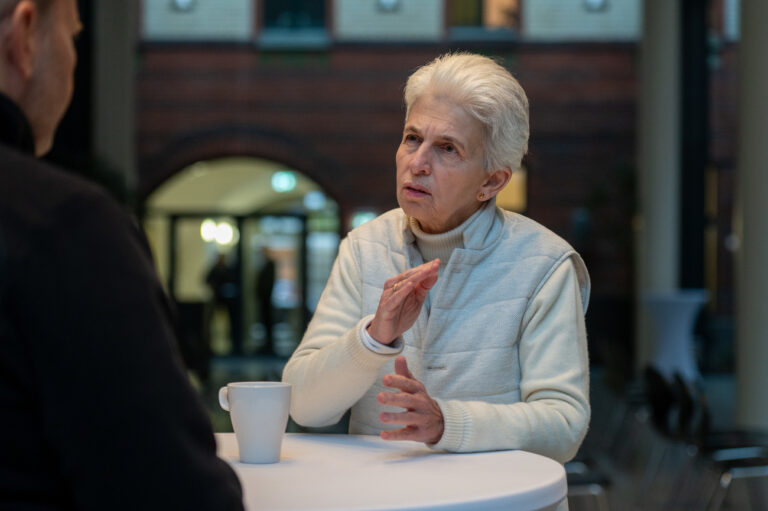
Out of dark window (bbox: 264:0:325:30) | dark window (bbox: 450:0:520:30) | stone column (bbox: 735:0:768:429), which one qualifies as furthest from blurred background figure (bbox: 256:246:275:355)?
stone column (bbox: 735:0:768:429)

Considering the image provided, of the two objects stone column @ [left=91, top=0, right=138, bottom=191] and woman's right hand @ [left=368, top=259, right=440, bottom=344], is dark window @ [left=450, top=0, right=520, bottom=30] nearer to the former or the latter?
stone column @ [left=91, top=0, right=138, bottom=191]

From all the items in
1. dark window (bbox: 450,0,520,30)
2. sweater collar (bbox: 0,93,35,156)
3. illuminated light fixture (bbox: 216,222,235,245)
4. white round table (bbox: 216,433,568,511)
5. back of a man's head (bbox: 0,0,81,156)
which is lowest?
illuminated light fixture (bbox: 216,222,235,245)

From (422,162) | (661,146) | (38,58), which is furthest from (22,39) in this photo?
(661,146)

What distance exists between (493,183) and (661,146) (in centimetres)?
1092

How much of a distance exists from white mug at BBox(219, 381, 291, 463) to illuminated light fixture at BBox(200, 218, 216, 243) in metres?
13.8

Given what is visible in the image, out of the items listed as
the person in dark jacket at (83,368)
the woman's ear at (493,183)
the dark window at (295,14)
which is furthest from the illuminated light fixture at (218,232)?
the person in dark jacket at (83,368)

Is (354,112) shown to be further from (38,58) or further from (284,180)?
(38,58)

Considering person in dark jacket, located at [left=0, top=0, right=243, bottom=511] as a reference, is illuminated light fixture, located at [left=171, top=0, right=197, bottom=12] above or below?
above

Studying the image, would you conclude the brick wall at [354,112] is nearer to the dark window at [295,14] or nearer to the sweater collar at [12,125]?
the dark window at [295,14]

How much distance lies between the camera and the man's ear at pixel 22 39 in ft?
3.26

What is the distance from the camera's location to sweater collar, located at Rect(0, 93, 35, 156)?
3.23 ft

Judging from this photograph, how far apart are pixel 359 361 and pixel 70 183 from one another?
875 millimetres

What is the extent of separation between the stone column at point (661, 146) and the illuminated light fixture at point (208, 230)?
631cm

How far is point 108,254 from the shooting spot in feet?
3.00
